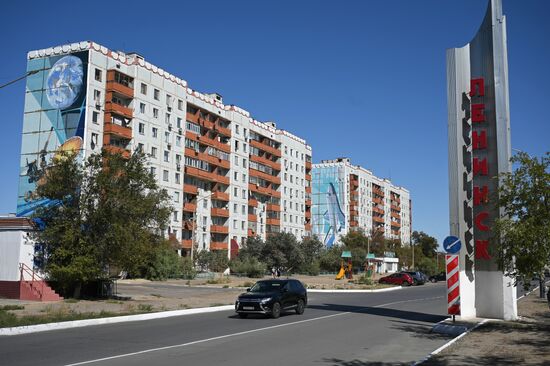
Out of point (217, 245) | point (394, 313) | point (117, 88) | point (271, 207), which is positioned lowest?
point (394, 313)

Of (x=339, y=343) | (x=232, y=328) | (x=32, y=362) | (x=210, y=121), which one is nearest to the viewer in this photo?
(x=32, y=362)

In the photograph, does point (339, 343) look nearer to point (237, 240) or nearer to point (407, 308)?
point (407, 308)

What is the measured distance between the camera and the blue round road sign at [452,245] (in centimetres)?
1830

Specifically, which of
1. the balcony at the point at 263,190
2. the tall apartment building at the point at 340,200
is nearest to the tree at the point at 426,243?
the tall apartment building at the point at 340,200

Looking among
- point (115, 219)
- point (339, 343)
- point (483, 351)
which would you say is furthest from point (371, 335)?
point (115, 219)

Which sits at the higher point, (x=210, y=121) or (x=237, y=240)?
(x=210, y=121)

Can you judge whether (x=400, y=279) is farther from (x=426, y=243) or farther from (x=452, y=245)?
(x=426, y=243)

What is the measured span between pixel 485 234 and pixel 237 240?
7118 centimetres

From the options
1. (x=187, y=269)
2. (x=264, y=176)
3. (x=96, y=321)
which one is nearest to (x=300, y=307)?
(x=96, y=321)

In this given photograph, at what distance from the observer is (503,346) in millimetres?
13094

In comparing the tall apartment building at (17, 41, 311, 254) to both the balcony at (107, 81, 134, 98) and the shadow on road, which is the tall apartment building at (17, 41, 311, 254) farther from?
the shadow on road

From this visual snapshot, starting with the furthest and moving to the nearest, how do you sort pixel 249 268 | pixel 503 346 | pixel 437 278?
pixel 437 278
pixel 249 268
pixel 503 346

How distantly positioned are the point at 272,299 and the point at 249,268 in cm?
4914

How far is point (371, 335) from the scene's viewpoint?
51.8 ft
